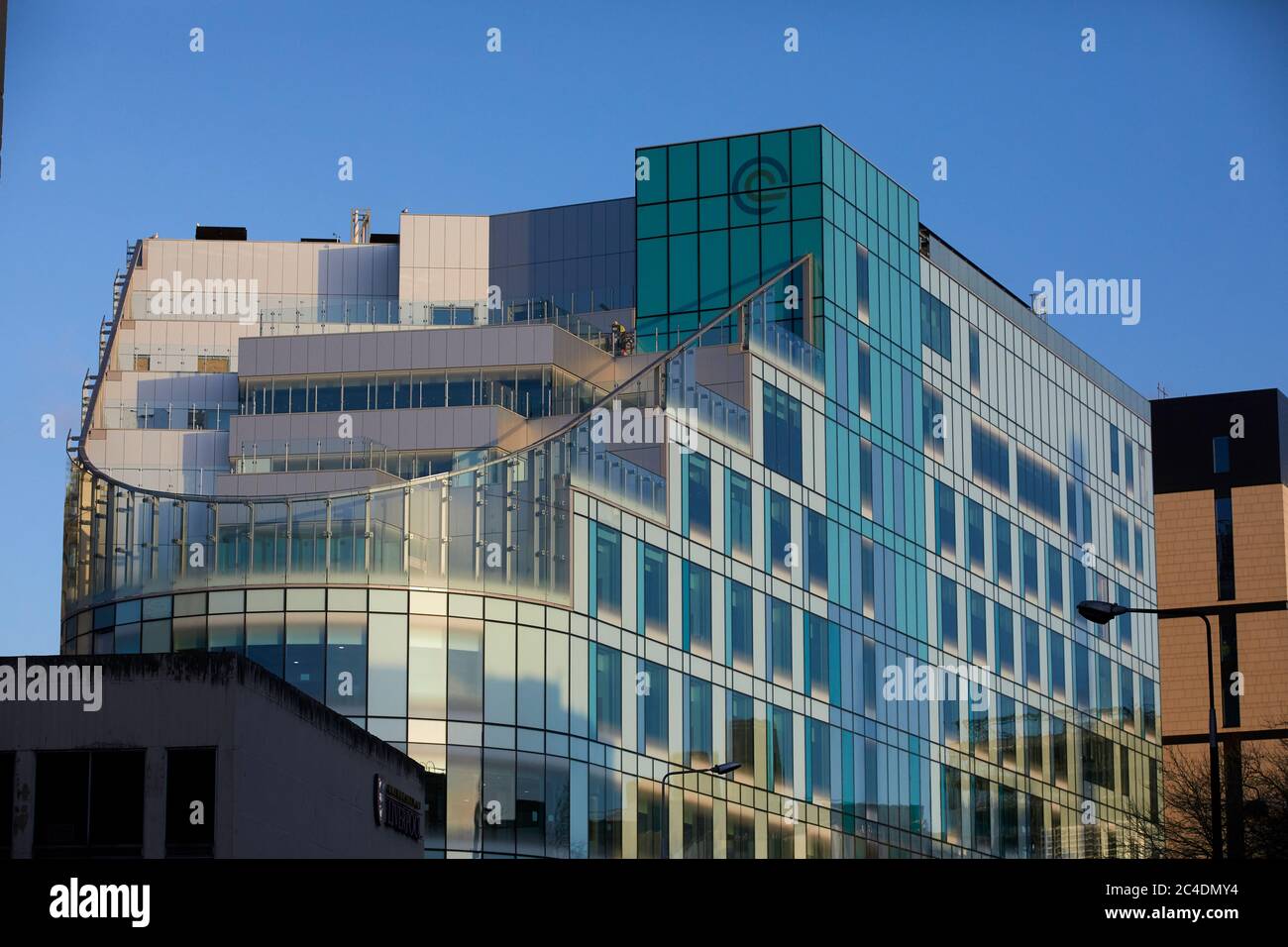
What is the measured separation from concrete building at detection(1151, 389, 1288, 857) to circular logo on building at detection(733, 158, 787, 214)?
197ft

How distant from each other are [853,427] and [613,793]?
21.8 meters

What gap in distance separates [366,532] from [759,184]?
27.9 m

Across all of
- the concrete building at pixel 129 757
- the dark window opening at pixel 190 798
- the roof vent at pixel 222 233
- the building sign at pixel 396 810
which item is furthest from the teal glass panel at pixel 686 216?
the dark window opening at pixel 190 798

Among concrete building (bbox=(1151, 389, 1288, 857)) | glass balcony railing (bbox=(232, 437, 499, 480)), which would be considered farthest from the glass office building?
concrete building (bbox=(1151, 389, 1288, 857))

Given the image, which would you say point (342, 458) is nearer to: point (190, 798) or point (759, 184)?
point (759, 184)

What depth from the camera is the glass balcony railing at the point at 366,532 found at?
67.2 m

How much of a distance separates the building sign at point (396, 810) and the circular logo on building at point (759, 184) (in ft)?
135

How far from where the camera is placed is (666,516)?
242ft

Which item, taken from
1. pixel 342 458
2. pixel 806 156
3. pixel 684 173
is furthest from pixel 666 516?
pixel 342 458

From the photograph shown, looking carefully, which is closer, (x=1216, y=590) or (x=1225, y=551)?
(x=1216, y=590)

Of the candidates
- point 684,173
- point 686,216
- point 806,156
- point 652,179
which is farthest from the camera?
point 652,179
